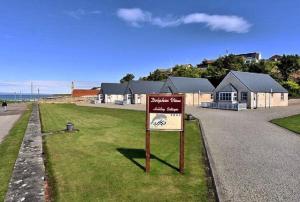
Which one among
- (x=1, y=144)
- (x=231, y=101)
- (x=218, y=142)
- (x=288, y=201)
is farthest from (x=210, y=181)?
(x=231, y=101)

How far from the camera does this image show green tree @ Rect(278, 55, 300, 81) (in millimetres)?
73750

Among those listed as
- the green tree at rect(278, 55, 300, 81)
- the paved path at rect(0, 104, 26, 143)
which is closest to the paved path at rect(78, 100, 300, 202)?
the paved path at rect(0, 104, 26, 143)

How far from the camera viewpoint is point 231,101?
1801 inches

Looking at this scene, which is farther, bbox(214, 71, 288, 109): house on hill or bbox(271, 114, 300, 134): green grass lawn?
bbox(214, 71, 288, 109): house on hill

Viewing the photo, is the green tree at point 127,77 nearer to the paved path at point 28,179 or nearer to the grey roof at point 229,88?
the grey roof at point 229,88

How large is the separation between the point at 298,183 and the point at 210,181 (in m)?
2.54

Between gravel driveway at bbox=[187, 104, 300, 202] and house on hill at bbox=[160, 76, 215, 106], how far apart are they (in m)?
38.8

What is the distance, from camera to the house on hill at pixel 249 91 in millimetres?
44969

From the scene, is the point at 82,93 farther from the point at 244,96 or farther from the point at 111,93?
the point at 244,96

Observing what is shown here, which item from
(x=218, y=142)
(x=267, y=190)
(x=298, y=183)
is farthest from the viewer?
(x=218, y=142)

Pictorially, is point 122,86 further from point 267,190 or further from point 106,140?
point 267,190

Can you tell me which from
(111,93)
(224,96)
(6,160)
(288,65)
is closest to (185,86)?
(224,96)

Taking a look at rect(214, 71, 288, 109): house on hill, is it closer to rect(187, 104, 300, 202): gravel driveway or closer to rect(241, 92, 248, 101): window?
rect(241, 92, 248, 101): window

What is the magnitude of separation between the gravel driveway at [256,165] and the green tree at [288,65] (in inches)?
2468
